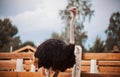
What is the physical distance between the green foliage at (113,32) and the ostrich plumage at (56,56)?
9456 millimetres

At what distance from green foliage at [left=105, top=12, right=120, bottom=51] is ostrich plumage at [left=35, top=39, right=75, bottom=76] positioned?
372 inches

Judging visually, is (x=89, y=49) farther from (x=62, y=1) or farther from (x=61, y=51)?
(x=61, y=51)

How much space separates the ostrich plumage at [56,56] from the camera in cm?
331

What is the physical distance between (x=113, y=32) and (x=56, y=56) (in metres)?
10.3

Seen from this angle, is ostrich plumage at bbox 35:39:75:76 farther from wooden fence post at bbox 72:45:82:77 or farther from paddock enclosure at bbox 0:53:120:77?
paddock enclosure at bbox 0:53:120:77

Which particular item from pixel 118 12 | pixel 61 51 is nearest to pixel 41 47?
pixel 61 51

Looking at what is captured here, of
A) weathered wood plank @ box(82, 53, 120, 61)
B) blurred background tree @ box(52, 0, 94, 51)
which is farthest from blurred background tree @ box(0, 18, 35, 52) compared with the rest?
weathered wood plank @ box(82, 53, 120, 61)

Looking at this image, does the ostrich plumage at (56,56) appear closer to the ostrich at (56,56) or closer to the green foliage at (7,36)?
the ostrich at (56,56)

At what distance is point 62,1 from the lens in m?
15.0

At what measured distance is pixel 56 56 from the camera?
330 centimetres

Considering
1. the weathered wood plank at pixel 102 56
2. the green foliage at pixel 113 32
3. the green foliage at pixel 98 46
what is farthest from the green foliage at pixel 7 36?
the weathered wood plank at pixel 102 56

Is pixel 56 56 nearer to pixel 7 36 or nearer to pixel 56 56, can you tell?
A: pixel 56 56

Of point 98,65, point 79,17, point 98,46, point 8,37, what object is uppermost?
point 79,17

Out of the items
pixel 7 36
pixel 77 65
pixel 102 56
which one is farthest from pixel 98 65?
pixel 7 36
